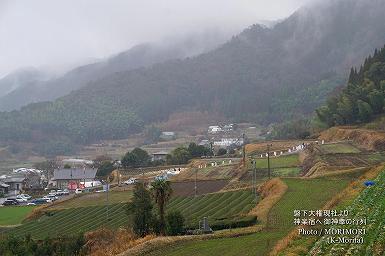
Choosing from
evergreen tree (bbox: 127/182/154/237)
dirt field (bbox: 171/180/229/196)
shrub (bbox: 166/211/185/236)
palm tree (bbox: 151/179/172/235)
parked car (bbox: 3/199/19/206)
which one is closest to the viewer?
shrub (bbox: 166/211/185/236)

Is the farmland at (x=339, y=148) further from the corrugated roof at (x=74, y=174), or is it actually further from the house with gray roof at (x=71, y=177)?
the corrugated roof at (x=74, y=174)

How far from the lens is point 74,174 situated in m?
106

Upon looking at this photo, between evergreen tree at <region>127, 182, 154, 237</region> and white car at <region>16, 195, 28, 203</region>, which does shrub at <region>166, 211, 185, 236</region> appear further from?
white car at <region>16, 195, 28, 203</region>

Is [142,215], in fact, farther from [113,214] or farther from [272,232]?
[113,214]

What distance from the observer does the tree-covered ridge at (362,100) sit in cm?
8069

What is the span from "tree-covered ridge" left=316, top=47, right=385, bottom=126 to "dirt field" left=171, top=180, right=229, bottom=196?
1202 inches

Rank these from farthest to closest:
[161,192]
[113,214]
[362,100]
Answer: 1. [362,100]
2. [113,214]
3. [161,192]

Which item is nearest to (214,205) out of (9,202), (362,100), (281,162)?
(281,162)

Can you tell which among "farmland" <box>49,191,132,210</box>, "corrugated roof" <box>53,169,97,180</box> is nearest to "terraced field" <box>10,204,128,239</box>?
"farmland" <box>49,191,132,210</box>

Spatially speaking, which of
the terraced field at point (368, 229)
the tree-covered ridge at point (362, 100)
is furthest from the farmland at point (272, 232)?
the tree-covered ridge at point (362, 100)

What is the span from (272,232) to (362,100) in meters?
59.2

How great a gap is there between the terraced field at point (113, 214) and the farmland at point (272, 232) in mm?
4446

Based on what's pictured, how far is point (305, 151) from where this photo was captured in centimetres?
6862

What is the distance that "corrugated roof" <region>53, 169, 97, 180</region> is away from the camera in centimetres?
10406
